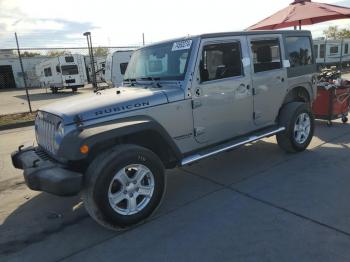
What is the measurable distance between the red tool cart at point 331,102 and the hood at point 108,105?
4745mm

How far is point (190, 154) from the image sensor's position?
14.4 ft

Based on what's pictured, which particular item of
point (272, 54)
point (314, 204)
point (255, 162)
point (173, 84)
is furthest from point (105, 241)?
point (272, 54)

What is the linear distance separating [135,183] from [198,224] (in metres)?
0.81

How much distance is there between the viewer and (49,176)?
133 inches

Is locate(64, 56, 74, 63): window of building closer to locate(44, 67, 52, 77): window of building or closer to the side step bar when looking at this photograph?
locate(44, 67, 52, 77): window of building

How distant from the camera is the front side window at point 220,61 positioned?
14.4 ft

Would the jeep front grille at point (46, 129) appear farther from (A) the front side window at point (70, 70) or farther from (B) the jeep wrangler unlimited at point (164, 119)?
(A) the front side window at point (70, 70)

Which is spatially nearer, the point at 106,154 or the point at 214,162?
the point at 106,154

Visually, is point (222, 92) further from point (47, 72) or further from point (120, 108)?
point (47, 72)

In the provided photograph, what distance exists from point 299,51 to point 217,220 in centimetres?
360

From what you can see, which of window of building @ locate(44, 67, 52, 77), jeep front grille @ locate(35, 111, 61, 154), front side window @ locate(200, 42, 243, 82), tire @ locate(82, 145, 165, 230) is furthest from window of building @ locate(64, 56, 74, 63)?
tire @ locate(82, 145, 165, 230)

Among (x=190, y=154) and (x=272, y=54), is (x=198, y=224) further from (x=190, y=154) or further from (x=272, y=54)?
(x=272, y=54)

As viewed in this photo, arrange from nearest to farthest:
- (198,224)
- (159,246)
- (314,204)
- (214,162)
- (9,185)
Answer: (159,246) → (198,224) → (314,204) → (9,185) → (214,162)

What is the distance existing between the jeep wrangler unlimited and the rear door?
0.02m
